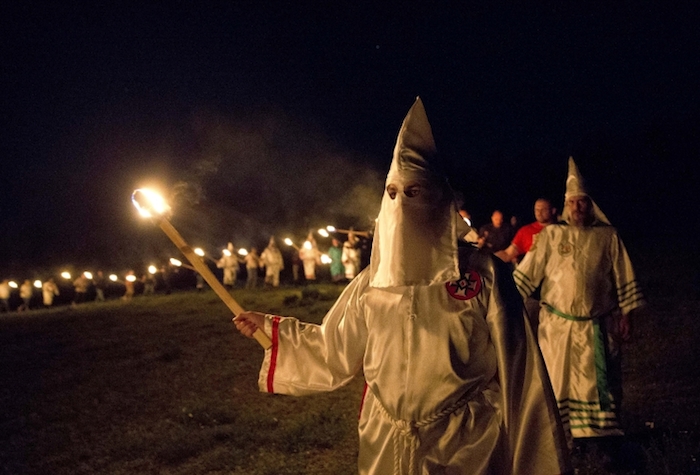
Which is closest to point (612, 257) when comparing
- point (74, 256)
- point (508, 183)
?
point (508, 183)

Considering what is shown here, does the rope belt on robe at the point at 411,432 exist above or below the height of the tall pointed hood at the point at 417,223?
below

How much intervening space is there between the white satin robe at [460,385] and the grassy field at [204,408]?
8.02ft

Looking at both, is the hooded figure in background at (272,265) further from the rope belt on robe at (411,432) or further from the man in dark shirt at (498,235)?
the rope belt on robe at (411,432)

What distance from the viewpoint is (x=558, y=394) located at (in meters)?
5.14

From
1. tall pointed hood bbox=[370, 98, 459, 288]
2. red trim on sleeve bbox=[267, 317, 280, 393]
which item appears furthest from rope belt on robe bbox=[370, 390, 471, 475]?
red trim on sleeve bbox=[267, 317, 280, 393]

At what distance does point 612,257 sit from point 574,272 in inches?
15.2

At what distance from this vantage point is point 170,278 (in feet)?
91.3

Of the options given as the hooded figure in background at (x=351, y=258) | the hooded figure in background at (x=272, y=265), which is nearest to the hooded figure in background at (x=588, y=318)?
the hooded figure in background at (x=351, y=258)

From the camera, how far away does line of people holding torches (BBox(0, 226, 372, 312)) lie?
762 inches

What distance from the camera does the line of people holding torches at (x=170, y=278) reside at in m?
19.4

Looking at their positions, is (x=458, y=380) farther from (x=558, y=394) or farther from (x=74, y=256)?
(x=74, y=256)

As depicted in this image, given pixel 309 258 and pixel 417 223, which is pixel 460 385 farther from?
pixel 309 258

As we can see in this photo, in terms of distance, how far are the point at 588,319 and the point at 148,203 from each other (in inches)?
152

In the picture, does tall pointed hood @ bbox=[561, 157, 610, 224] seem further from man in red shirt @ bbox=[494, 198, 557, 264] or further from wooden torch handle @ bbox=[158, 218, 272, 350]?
wooden torch handle @ bbox=[158, 218, 272, 350]
